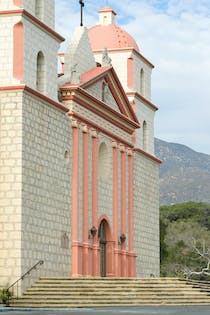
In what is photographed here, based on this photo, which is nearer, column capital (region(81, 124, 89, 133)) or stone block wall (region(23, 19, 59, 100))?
stone block wall (region(23, 19, 59, 100))

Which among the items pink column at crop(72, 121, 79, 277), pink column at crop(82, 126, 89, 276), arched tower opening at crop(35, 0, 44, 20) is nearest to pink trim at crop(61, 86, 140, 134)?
pink column at crop(72, 121, 79, 277)

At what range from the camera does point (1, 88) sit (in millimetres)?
36250

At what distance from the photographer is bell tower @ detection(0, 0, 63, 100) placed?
3672 centimetres

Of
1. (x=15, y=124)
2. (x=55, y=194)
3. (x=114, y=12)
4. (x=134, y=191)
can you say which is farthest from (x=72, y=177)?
(x=114, y=12)

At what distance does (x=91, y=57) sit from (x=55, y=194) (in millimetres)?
10334

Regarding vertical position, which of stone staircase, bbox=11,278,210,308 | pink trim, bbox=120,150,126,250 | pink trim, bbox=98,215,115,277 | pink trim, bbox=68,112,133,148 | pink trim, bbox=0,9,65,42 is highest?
pink trim, bbox=0,9,65,42

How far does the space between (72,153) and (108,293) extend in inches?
323

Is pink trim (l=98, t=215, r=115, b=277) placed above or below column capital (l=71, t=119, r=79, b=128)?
below

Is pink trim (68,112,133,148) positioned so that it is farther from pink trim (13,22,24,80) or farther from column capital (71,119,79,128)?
pink trim (13,22,24,80)

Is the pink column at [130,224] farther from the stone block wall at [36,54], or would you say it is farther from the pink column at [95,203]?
the stone block wall at [36,54]

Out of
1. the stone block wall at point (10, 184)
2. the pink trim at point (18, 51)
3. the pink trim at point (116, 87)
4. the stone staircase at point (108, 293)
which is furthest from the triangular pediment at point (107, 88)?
the stone staircase at point (108, 293)

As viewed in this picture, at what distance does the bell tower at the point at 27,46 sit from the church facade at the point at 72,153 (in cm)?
4

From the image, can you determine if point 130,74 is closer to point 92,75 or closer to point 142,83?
point 142,83

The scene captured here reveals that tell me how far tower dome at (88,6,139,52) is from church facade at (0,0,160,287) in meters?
0.06
